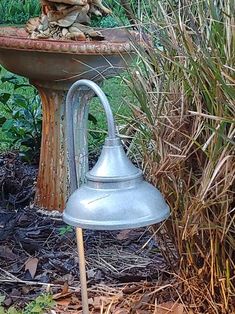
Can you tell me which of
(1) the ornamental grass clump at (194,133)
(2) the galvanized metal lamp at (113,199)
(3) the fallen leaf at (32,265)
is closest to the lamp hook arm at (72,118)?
(2) the galvanized metal lamp at (113,199)

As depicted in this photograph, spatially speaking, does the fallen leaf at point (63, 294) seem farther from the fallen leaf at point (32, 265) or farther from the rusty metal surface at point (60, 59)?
the rusty metal surface at point (60, 59)

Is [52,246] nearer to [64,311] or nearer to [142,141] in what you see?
[64,311]

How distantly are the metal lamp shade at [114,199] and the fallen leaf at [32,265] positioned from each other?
1.24 meters

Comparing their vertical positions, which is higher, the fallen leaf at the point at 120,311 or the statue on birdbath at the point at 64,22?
the statue on birdbath at the point at 64,22

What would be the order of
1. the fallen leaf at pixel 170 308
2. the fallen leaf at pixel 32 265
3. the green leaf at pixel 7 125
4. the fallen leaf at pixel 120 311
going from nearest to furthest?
the fallen leaf at pixel 170 308 → the fallen leaf at pixel 120 311 → the fallen leaf at pixel 32 265 → the green leaf at pixel 7 125

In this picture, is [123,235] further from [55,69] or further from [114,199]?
[114,199]

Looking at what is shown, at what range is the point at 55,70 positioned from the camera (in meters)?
3.66

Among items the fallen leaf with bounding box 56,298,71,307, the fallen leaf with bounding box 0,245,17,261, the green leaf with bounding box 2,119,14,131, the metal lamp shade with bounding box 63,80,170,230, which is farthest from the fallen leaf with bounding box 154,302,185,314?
the green leaf with bounding box 2,119,14,131

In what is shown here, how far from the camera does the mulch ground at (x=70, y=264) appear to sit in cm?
282

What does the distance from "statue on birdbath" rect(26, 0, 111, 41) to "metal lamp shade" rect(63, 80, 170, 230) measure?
6.16 feet

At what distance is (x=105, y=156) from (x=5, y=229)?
5.99ft

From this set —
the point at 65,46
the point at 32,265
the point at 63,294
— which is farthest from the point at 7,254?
the point at 65,46

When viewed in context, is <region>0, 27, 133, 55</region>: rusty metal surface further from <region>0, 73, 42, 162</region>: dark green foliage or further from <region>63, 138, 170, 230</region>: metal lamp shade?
<region>63, 138, 170, 230</region>: metal lamp shade

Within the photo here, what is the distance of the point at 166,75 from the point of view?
2.45 metres
